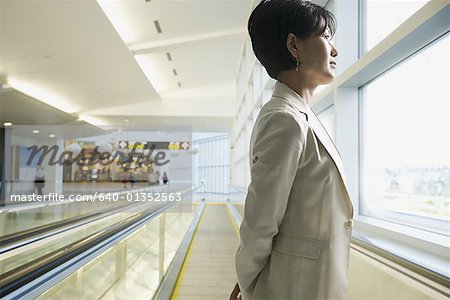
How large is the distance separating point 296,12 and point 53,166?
22456 millimetres

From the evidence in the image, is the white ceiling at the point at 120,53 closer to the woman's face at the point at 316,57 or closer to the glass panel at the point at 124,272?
the glass panel at the point at 124,272

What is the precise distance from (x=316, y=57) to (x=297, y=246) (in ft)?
2.05

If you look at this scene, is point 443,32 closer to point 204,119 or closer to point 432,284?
point 432,284

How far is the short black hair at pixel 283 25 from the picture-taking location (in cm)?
124

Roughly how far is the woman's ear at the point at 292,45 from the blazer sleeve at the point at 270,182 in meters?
0.30

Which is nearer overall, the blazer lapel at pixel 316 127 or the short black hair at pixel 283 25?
the blazer lapel at pixel 316 127

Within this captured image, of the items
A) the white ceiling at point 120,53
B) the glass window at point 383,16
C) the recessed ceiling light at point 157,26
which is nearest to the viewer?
the glass window at point 383,16

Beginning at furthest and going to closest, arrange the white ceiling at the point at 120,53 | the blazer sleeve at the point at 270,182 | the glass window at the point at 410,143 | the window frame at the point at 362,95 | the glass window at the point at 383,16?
the white ceiling at the point at 120,53, the glass window at the point at 383,16, the glass window at the point at 410,143, the window frame at the point at 362,95, the blazer sleeve at the point at 270,182

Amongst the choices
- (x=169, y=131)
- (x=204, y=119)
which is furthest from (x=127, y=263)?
(x=169, y=131)

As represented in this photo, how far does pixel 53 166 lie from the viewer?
70.0 ft

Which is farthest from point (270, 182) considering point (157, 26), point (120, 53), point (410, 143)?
point (120, 53)

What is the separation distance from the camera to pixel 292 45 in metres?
1.26

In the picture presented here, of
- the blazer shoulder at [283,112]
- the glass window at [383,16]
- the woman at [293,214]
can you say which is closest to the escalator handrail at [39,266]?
the woman at [293,214]

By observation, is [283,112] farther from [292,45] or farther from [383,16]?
[383,16]
